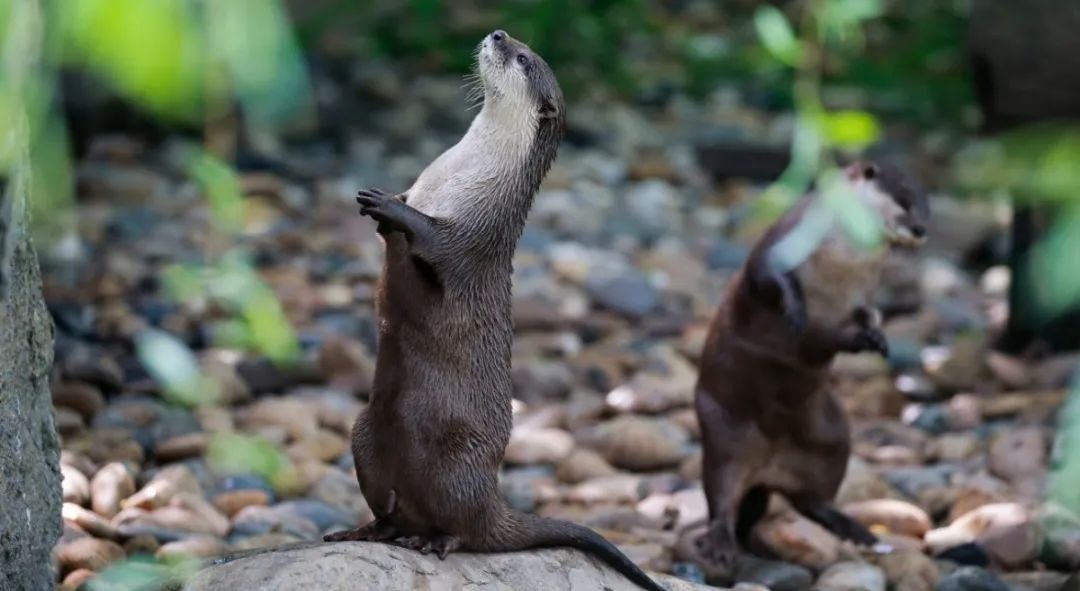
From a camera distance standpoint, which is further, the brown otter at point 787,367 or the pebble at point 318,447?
the pebble at point 318,447

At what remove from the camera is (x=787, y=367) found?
4.80 metres

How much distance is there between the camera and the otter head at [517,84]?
341cm

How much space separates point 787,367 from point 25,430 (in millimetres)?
2436

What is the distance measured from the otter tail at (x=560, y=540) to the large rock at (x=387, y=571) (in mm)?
26

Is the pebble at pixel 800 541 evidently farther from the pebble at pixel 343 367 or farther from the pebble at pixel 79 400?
the pebble at pixel 79 400

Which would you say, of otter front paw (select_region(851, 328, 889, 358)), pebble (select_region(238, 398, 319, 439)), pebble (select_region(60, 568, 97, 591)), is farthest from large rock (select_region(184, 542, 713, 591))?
pebble (select_region(238, 398, 319, 439))

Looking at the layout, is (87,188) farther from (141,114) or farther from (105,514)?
(105,514)

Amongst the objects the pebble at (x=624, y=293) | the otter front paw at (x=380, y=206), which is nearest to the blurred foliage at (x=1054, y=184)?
the otter front paw at (x=380, y=206)

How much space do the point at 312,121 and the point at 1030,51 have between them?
4.70 metres

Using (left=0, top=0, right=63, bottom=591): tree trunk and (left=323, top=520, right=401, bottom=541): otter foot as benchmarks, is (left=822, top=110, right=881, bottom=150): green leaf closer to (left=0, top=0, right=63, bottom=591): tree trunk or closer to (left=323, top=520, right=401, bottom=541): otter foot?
(left=323, top=520, right=401, bottom=541): otter foot

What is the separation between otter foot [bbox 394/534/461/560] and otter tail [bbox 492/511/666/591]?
126 mm

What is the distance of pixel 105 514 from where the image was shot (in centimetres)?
441

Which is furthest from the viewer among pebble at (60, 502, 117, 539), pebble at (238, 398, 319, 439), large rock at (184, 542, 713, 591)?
pebble at (238, 398, 319, 439)

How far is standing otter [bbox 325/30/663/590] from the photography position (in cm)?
321
